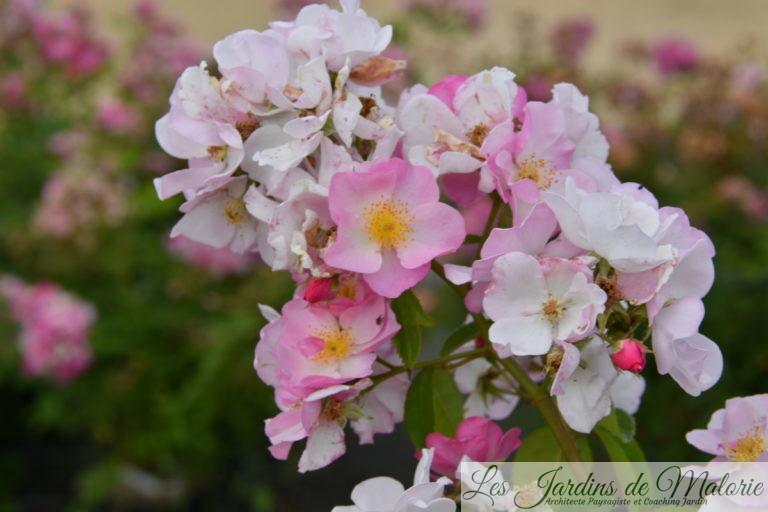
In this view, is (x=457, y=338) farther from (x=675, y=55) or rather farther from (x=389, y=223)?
(x=675, y=55)

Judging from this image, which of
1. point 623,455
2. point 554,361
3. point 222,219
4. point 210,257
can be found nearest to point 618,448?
point 623,455

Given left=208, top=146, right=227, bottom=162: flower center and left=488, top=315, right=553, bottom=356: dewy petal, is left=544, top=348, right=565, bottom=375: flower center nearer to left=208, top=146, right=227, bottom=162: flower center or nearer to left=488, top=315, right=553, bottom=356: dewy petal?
left=488, top=315, right=553, bottom=356: dewy petal

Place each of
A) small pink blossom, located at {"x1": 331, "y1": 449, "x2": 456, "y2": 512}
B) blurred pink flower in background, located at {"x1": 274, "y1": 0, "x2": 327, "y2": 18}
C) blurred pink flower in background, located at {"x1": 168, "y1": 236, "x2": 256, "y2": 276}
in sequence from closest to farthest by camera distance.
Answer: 1. small pink blossom, located at {"x1": 331, "y1": 449, "x2": 456, "y2": 512}
2. blurred pink flower in background, located at {"x1": 168, "y1": 236, "x2": 256, "y2": 276}
3. blurred pink flower in background, located at {"x1": 274, "y1": 0, "x2": 327, "y2": 18}

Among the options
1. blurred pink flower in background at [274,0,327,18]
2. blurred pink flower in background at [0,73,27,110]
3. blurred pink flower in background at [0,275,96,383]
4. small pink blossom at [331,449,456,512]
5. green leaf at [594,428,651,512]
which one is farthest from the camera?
blurred pink flower in background at [274,0,327,18]

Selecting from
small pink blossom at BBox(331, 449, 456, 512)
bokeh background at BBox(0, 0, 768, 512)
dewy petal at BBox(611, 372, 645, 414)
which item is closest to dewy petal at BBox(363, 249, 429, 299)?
small pink blossom at BBox(331, 449, 456, 512)

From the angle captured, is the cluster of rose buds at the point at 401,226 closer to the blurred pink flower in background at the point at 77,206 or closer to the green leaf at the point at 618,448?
the green leaf at the point at 618,448

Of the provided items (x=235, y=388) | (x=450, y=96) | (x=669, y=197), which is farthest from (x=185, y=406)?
(x=450, y=96)
